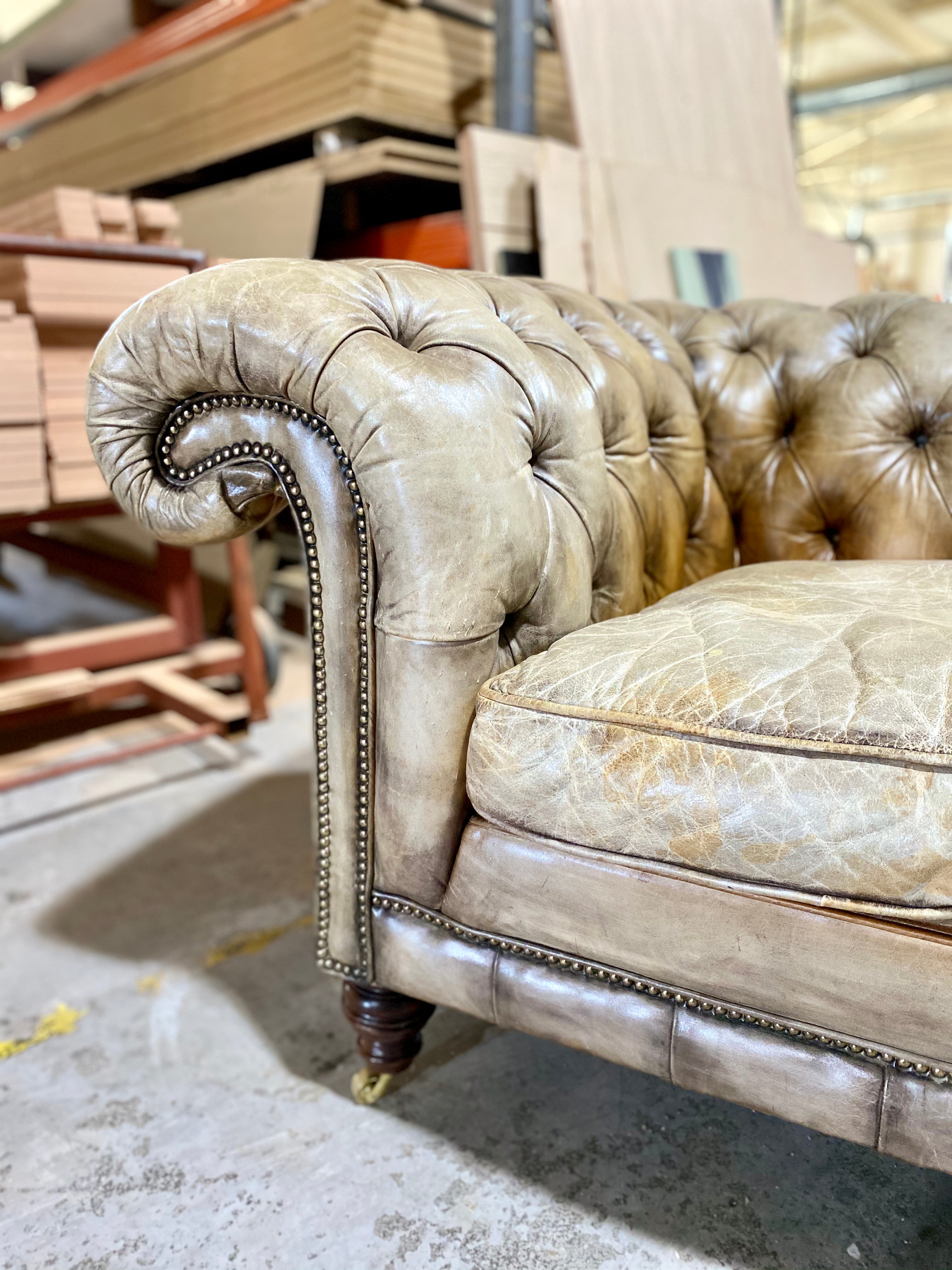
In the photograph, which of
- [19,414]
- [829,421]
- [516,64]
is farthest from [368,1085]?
[516,64]

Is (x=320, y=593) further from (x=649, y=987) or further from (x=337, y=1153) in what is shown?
(x=337, y=1153)

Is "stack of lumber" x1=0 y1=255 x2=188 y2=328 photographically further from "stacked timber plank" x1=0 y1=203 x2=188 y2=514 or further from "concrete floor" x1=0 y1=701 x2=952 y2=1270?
"concrete floor" x1=0 y1=701 x2=952 y2=1270

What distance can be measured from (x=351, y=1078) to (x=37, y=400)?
53.5 inches

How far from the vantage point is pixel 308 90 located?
107 inches

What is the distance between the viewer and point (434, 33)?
9.02ft

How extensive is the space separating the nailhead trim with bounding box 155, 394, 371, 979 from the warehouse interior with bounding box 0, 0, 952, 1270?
67mm

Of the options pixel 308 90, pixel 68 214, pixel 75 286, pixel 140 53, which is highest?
pixel 140 53

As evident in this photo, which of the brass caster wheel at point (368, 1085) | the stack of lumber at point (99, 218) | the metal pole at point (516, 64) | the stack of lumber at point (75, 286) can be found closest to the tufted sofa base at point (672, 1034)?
the brass caster wheel at point (368, 1085)

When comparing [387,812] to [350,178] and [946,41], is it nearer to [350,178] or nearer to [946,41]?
[350,178]

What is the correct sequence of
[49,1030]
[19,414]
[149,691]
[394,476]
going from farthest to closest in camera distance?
[149,691] → [19,414] → [49,1030] → [394,476]

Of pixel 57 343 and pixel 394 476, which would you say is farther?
pixel 57 343

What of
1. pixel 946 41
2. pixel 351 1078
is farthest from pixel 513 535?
pixel 946 41

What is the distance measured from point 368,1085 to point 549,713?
533 millimetres

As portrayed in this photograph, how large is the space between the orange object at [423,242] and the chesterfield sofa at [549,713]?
158cm
